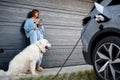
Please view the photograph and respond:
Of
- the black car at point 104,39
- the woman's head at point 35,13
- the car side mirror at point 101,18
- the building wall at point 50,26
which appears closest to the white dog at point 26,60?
the building wall at point 50,26

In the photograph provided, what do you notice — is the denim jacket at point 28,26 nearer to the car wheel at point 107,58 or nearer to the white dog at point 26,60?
the white dog at point 26,60

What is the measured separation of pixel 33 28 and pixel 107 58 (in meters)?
4.30

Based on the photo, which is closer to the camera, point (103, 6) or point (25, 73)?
point (103, 6)

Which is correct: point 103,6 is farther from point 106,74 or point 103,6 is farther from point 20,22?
point 20,22

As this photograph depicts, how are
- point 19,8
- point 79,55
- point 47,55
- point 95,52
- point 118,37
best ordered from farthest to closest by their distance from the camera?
point 79,55
point 47,55
point 19,8
point 95,52
point 118,37

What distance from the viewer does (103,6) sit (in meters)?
5.44

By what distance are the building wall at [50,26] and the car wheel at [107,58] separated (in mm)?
3917

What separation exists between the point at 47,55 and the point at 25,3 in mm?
1992

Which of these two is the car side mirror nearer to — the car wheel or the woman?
the car wheel

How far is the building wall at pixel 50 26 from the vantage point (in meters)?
8.56

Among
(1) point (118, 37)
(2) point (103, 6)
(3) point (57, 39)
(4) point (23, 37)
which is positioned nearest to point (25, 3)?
(4) point (23, 37)

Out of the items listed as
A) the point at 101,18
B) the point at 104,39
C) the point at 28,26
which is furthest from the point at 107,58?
the point at 28,26

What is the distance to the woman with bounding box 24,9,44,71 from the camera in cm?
889

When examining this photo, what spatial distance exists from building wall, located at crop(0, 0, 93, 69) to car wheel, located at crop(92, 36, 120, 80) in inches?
154
